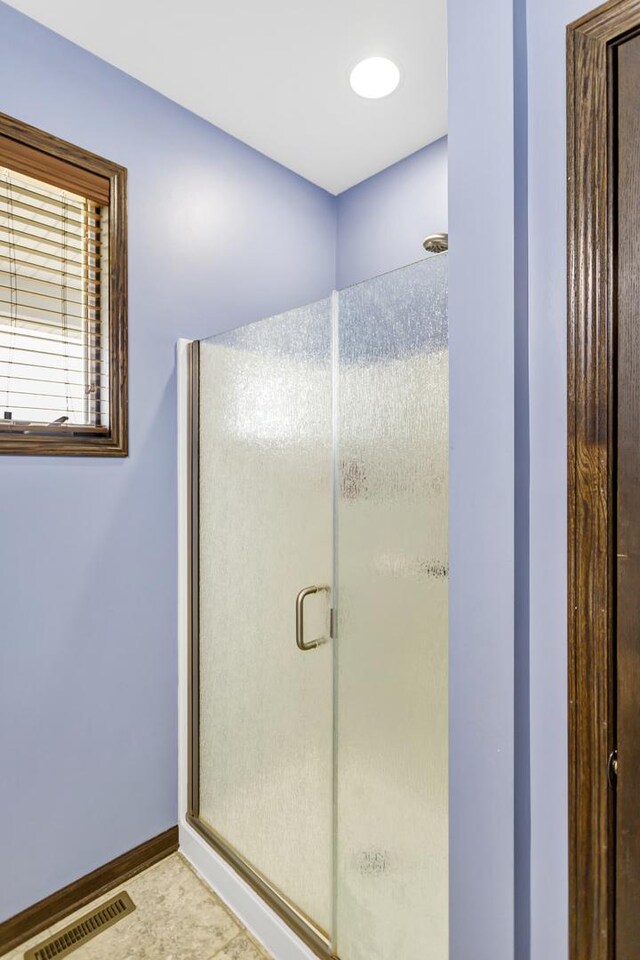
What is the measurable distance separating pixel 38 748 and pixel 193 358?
1.27 metres

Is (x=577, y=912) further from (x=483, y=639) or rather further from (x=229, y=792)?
(x=229, y=792)

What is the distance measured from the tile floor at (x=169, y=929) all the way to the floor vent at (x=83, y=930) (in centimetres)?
2

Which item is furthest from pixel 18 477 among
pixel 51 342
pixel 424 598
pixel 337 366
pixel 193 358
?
pixel 424 598

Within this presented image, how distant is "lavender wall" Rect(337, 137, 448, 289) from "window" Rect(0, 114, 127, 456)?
1023 mm

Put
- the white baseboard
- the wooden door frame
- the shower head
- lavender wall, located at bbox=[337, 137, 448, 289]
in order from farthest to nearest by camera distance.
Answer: lavender wall, located at bbox=[337, 137, 448, 289] → the white baseboard → the shower head → the wooden door frame

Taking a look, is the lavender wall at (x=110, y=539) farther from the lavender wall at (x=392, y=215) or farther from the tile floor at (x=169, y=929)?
the lavender wall at (x=392, y=215)

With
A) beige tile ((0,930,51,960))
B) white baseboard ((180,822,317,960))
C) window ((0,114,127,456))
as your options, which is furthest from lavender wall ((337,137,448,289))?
beige tile ((0,930,51,960))

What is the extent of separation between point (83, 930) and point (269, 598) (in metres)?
1.06

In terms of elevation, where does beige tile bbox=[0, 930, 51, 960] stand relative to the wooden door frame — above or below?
below

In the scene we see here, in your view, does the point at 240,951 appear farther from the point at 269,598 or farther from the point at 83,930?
the point at 269,598

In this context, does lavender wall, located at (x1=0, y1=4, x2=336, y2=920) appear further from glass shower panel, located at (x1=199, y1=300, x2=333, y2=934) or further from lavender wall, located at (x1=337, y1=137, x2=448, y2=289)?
lavender wall, located at (x1=337, y1=137, x2=448, y2=289)

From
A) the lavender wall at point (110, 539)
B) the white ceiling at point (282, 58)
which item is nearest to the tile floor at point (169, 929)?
the lavender wall at point (110, 539)

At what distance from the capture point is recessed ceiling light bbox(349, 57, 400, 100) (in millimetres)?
1635

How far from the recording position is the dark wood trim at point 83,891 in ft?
4.76
